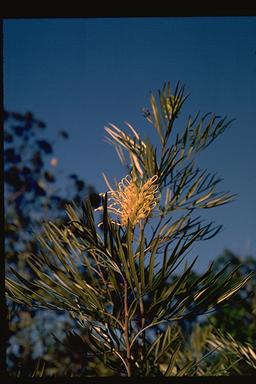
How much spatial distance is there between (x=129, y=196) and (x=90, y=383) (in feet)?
0.72

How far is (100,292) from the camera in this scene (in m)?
0.57

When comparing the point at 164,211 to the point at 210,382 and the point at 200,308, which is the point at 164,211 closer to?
the point at 200,308

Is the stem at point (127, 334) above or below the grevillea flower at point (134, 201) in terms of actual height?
below

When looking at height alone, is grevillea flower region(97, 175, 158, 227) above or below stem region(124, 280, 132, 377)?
above

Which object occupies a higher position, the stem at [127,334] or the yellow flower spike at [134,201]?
the yellow flower spike at [134,201]

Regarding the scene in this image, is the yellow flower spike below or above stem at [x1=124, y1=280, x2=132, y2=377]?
above

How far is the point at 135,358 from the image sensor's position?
1.76ft
